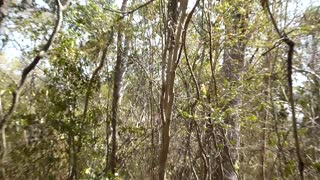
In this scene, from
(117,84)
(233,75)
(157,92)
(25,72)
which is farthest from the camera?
(117,84)

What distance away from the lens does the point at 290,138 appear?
3.19 m

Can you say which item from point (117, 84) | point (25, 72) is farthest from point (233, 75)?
point (25, 72)

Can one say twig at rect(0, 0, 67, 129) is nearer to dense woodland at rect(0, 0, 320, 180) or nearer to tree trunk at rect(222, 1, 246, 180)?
dense woodland at rect(0, 0, 320, 180)

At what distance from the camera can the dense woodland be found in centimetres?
313

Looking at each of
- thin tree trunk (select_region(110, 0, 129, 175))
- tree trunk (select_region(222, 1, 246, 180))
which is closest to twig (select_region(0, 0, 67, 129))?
tree trunk (select_region(222, 1, 246, 180))

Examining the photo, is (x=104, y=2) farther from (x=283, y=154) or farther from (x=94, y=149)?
(x=283, y=154)

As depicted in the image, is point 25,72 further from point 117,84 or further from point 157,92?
point 117,84

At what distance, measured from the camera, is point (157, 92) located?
4914 millimetres

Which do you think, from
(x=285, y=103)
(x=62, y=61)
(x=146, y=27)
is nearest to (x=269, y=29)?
(x=285, y=103)

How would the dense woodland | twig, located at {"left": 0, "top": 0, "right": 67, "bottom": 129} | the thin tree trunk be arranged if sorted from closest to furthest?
twig, located at {"left": 0, "top": 0, "right": 67, "bottom": 129} → the dense woodland → the thin tree trunk

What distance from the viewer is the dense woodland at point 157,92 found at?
123 inches

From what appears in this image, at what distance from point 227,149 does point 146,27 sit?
7.03ft

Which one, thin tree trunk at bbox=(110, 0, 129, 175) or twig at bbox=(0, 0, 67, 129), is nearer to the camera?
twig at bbox=(0, 0, 67, 129)

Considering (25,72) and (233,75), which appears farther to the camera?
(233,75)
